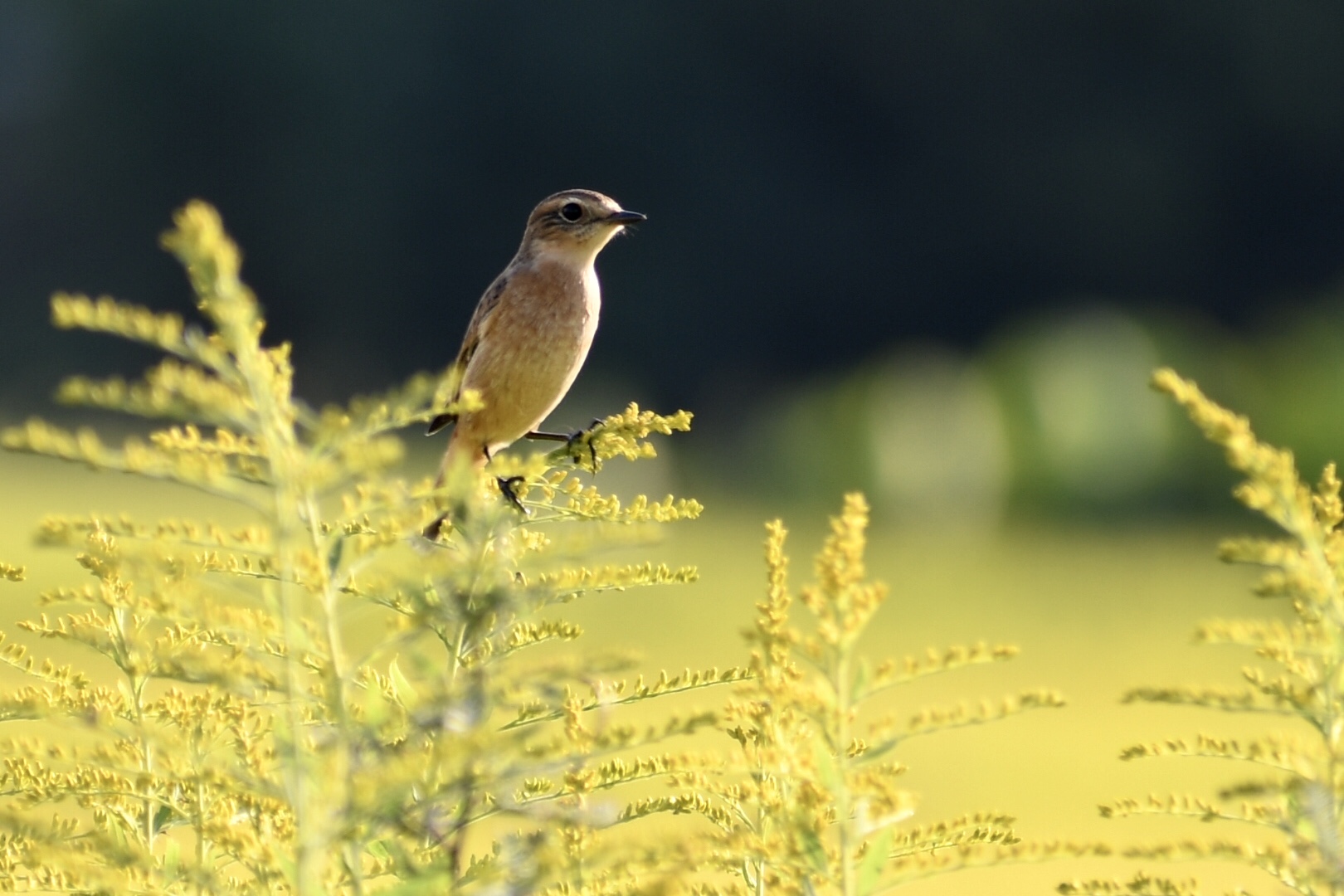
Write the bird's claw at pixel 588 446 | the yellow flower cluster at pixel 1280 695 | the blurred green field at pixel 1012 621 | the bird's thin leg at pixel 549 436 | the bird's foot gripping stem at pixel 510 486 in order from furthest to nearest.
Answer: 1. the blurred green field at pixel 1012 621
2. the bird's thin leg at pixel 549 436
3. the bird's foot gripping stem at pixel 510 486
4. the bird's claw at pixel 588 446
5. the yellow flower cluster at pixel 1280 695

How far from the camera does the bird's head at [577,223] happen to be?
4898 millimetres

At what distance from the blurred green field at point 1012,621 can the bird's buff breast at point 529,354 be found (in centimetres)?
505

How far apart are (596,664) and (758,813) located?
54cm

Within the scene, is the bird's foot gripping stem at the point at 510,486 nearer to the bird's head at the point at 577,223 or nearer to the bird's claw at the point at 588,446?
the bird's claw at the point at 588,446

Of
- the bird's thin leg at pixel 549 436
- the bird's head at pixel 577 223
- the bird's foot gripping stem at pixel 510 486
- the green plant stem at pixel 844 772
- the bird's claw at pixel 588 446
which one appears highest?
the bird's head at pixel 577 223

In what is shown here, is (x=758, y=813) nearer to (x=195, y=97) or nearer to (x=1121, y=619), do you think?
(x=1121, y=619)

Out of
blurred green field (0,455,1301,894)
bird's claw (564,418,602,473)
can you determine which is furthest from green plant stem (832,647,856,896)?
blurred green field (0,455,1301,894)

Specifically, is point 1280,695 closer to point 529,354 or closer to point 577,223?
point 529,354

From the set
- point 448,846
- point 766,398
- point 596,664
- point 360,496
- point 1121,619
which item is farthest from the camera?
point 766,398

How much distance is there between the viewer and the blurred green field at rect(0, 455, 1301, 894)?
11.7 m

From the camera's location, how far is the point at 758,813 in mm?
1971

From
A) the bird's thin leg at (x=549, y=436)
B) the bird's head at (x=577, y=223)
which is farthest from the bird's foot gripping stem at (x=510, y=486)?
the bird's head at (x=577, y=223)

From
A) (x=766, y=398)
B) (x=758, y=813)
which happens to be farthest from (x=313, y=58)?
(x=758, y=813)

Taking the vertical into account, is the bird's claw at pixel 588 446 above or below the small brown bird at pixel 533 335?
below
